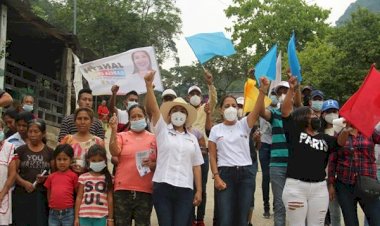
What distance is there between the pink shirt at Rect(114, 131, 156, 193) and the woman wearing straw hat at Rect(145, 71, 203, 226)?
20 centimetres

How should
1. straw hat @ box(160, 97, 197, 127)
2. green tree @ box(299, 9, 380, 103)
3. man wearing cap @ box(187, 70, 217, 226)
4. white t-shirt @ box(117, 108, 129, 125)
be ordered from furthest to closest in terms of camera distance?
green tree @ box(299, 9, 380, 103) < white t-shirt @ box(117, 108, 129, 125) < man wearing cap @ box(187, 70, 217, 226) < straw hat @ box(160, 97, 197, 127)

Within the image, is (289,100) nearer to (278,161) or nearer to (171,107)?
(278,161)

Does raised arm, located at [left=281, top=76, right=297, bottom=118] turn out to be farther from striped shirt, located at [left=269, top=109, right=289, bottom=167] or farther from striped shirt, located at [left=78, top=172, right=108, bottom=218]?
striped shirt, located at [left=78, top=172, right=108, bottom=218]

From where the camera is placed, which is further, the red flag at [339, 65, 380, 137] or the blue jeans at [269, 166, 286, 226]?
the blue jeans at [269, 166, 286, 226]

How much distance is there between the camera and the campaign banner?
8.02 metres

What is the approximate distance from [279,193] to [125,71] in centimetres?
343

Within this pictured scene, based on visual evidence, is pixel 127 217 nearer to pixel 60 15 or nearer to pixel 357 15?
pixel 357 15

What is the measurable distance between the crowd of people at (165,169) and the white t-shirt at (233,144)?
1cm

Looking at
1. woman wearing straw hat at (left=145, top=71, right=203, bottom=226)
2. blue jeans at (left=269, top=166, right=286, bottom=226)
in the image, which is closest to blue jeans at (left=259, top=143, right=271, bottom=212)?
blue jeans at (left=269, top=166, right=286, bottom=226)

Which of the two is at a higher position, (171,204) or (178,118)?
(178,118)

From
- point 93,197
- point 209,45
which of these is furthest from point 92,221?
point 209,45

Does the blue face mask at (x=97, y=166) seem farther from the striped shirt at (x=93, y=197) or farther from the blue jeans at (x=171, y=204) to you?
the blue jeans at (x=171, y=204)

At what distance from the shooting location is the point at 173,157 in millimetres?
5121

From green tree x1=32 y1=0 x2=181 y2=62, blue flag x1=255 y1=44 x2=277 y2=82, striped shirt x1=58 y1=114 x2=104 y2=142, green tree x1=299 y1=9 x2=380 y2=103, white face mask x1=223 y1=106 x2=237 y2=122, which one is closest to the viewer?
white face mask x1=223 y1=106 x2=237 y2=122
